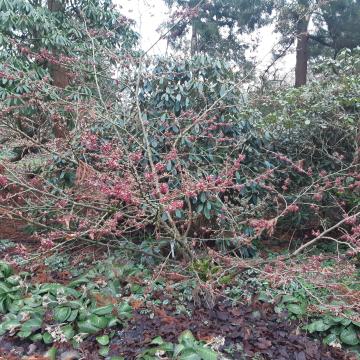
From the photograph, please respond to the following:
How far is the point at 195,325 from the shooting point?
96.3 inches

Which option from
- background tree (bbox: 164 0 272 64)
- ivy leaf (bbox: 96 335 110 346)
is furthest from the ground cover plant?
background tree (bbox: 164 0 272 64)

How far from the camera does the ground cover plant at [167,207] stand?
7.83 ft

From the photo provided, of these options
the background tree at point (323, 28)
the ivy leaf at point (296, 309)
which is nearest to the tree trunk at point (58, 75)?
the ivy leaf at point (296, 309)

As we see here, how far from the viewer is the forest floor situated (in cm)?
226

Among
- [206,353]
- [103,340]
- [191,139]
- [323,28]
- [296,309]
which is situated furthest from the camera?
[323,28]

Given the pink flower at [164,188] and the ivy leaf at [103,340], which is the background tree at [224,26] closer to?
the pink flower at [164,188]

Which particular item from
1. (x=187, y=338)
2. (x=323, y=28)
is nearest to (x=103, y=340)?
(x=187, y=338)


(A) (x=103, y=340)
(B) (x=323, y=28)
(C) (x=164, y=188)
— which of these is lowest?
(A) (x=103, y=340)

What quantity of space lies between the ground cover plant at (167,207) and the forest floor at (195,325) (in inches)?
0.5

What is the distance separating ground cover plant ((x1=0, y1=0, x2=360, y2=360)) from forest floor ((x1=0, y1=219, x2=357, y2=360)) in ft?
0.04

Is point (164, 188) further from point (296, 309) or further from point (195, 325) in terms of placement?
point (296, 309)

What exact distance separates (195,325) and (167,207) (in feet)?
2.53

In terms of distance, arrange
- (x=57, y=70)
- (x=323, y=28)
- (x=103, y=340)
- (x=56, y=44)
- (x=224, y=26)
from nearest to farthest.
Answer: (x=103, y=340) → (x=56, y=44) → (x=57, y=70) → (x=323, y=28) → (x=224, y=26)

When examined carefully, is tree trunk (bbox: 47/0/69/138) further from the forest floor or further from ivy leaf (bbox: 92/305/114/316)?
ivy leaf (bbox: 92/305/114/316)
